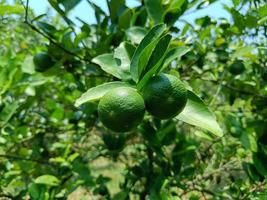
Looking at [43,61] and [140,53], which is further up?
[140,53]

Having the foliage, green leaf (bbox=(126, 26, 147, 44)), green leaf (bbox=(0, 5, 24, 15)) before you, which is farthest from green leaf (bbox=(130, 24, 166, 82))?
green leaf (bbox=(0, 5, 24, 15))

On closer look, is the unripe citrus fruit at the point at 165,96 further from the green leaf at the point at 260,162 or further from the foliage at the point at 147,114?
the green leaf at the point at 260,162

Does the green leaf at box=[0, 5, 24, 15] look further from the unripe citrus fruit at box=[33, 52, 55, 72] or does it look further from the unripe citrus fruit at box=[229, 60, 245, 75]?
the unripe citrus fruit at box=[229, 60, 245, 75]

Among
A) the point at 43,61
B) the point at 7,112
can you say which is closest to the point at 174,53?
the point at 43,61

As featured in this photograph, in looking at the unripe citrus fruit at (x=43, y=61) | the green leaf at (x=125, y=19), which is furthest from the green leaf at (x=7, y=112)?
the green leaf at (x=125, y=19)

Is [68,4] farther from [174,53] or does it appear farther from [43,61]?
[174,53]

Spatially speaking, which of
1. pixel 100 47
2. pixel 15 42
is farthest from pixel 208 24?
pixel 15 42
